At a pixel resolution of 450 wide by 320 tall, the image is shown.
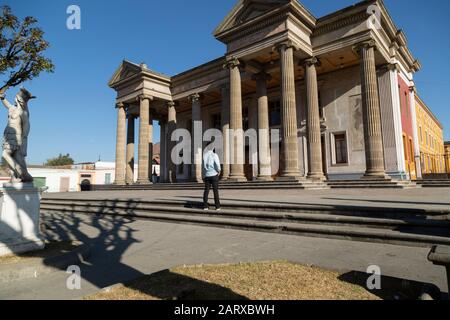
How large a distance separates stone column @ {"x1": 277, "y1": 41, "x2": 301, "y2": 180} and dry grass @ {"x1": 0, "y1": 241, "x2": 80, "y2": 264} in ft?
37.5

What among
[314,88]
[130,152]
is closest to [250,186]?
[314,88]

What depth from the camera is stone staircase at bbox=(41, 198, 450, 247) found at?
474cm

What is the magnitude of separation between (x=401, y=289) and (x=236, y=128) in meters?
14.7

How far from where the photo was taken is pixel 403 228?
503 cm

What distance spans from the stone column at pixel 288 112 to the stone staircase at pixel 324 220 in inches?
305

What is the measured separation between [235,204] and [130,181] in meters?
19.0

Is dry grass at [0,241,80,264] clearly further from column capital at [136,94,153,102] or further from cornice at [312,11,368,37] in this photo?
column capital at [136,94,153,102]

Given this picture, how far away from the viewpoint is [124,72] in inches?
1018

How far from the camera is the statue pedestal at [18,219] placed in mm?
4643

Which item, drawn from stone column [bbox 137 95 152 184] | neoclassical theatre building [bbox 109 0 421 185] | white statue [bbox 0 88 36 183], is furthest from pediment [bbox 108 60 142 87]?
white statue [bbox 0 88 36 183]
